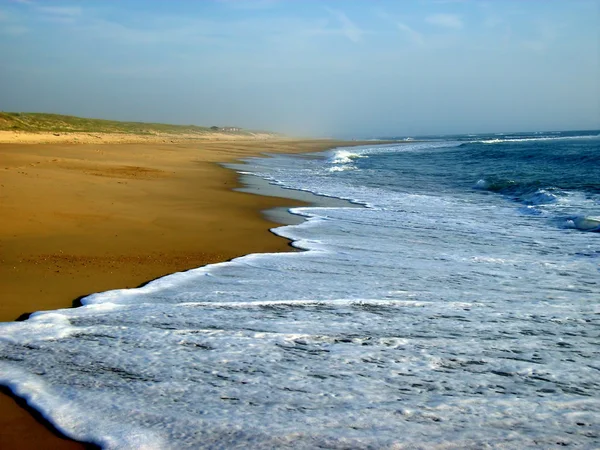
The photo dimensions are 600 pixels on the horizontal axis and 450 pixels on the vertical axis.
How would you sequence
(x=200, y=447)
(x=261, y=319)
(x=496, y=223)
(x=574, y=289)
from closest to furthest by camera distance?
(x=200, y=447), (x=261, y=319), (x=574, y=289), (x=496, y=223)

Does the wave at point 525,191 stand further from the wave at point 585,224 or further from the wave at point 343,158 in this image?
the wave at point 343,158

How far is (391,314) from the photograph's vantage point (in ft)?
16.7

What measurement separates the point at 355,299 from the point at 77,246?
397 centimetres

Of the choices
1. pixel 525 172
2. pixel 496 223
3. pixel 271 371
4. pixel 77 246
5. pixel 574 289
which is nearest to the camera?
pixel 271 371

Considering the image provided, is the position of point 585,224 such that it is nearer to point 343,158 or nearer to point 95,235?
point 95,235

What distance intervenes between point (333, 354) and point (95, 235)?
511 centimetres

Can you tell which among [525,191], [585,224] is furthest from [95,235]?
[525,191]

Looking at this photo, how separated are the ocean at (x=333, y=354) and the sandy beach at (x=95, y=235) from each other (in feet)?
1.22

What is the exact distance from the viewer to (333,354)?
4.16m

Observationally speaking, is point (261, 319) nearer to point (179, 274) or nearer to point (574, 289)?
point (179, 274)

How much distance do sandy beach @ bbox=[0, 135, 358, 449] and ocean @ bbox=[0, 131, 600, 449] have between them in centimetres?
37

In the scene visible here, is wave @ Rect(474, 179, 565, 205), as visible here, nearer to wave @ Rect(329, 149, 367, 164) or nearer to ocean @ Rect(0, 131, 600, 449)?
ocean @ Rect(0, 131, 600, 449)

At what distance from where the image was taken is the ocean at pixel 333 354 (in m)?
3.18

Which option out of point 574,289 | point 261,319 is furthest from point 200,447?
point 574,289
